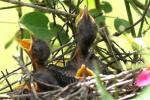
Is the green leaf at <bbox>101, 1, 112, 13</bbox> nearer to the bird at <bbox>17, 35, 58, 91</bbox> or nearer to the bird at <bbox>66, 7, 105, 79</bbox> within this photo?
the bird at <bbox>66, 7, 105, 79</bbox>

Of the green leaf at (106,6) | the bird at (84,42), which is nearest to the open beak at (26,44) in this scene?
the bird at (84,42)

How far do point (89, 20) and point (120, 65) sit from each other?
0.73 feet

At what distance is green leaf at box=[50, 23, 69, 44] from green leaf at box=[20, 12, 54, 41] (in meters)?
0.06

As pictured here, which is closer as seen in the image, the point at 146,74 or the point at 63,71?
the point at 146,74

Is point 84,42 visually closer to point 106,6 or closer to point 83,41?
point 83,41

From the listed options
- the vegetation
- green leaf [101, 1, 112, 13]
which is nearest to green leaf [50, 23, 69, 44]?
the vegetation

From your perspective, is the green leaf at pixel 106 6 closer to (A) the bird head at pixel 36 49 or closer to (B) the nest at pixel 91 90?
(A) the bird head at pixel 36 49

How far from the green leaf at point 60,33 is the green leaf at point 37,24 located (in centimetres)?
6

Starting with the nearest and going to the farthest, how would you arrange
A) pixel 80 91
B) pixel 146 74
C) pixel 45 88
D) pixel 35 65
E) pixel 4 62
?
pixel 146 74 < pixel 80 91 < pixel 45 88 < pixel 35 65 < pixel 4 62

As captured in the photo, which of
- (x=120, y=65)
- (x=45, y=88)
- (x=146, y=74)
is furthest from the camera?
(x=120, y=65)

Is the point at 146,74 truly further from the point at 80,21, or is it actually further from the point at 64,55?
the point at 64,55

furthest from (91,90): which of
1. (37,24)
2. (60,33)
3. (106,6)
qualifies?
(106,6)

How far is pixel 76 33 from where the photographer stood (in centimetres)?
131

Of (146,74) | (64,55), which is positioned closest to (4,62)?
(64,55)
